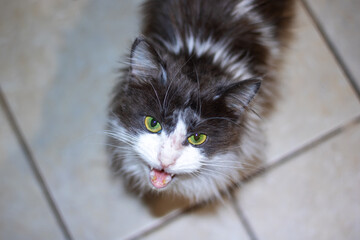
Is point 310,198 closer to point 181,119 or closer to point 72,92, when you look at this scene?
point 181,119

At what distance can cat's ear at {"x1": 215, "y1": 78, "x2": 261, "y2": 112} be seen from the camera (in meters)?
0.98

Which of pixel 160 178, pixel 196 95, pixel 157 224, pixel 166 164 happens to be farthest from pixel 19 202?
pixel 196 95

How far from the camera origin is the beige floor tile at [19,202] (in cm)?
149

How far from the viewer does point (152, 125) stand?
1.05 metres

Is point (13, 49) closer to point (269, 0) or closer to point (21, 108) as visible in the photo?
point (21, 108)

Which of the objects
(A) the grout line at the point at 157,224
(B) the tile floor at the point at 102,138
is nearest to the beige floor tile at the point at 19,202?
(B) the tile floor at the point at 102,138

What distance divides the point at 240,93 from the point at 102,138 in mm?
→ 738

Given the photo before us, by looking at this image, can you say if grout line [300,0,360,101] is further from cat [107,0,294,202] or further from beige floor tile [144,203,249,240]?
beige floor tile [144,203,249,240]

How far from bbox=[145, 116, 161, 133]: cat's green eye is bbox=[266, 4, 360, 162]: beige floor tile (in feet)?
2.10

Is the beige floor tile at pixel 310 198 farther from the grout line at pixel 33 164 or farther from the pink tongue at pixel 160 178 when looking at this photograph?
the grout line at pixel 33 164

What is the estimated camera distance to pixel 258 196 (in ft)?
4.98

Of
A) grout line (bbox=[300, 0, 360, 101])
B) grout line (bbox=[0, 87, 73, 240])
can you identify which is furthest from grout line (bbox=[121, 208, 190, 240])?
grout line (bbox=[300, 0, 360, 101])

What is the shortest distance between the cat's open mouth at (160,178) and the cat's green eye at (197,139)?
135mm

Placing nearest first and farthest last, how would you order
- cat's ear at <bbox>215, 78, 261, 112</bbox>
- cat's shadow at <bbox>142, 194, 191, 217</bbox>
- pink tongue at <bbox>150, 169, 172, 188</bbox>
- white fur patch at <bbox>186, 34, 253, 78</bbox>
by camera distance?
cat's ear at <bbox>215, 78, 261, 112</bbox> < pink tongue at <bbox>150, 169, 172, 188</bbox> < white fur patch at <bbox>186, 34, 253, 78</bbox> < cat's shadow at <bbox>142, 194, 191, 217</bbox>
